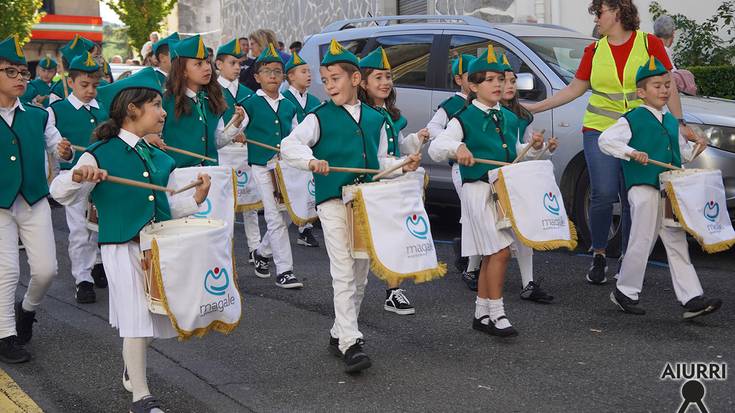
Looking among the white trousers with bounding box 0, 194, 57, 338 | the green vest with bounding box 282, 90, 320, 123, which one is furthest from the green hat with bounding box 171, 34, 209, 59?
the green vest with bounding box 282, 90, 320, 123

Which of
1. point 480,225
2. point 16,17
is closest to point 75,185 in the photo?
point 480,225

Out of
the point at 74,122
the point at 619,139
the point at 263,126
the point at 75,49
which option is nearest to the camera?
the point at 619,139

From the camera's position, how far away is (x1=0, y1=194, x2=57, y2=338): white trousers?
20.2 feet

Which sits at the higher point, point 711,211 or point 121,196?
point 121,196

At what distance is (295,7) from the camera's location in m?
25.5

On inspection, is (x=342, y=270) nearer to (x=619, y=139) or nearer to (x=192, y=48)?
(x=619, y=139)

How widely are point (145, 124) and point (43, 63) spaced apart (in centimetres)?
864

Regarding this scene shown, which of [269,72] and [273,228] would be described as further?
[269,72]

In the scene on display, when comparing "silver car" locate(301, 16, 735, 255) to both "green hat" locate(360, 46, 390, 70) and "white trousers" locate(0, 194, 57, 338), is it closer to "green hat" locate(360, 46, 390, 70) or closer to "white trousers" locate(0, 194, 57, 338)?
"green hat" locate(360, 46, 390, 70)

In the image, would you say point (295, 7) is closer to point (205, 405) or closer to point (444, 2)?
point (444, 2)

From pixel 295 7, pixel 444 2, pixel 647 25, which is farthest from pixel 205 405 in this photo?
pixel 295 7

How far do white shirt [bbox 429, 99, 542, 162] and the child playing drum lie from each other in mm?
566

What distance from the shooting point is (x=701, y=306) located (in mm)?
6340

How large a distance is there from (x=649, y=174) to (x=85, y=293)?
406cm
